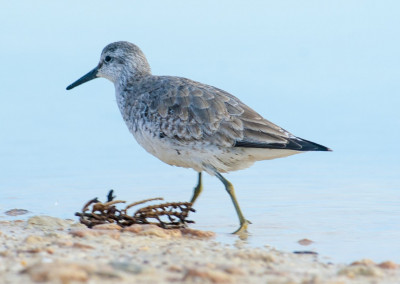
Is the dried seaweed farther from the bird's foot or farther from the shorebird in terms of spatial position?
the shorebird

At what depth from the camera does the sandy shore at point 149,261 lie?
5.11m

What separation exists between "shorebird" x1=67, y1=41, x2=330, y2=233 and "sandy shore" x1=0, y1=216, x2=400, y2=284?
1066mm

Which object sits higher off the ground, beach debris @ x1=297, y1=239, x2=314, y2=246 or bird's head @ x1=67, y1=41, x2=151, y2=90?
bird's head @ x1=67, y1=41, x2=151, y2=90

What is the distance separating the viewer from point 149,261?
5.91m

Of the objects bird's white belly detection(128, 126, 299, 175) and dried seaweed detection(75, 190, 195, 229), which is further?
bird's white belly detection(128, 126, 299, 175)

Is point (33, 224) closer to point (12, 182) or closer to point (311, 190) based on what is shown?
point (12, 182)

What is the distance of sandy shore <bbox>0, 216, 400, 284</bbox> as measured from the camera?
5.11m

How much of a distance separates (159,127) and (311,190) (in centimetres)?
288

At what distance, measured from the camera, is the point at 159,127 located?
353 inches

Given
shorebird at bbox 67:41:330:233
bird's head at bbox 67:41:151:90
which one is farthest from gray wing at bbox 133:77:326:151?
bird's head at bbox 67:41:151:90

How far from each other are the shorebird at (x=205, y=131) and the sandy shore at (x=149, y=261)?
42.0 inches

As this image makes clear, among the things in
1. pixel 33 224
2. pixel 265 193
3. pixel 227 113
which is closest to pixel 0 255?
pixel 33 224

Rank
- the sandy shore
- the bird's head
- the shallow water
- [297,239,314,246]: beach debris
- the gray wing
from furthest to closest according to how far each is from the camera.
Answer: the bird's head, the gray wing, the shallow water, [297,239,314,246]: beach debris, the sandy shore

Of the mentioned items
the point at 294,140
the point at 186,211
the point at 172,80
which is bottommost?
the point at 186,211
